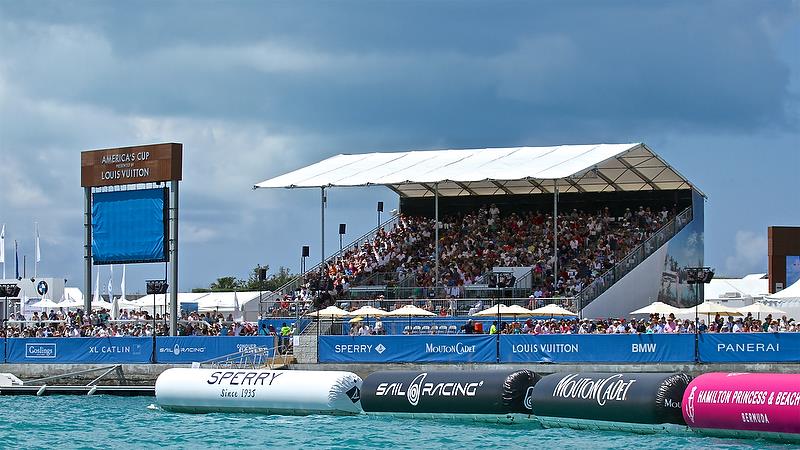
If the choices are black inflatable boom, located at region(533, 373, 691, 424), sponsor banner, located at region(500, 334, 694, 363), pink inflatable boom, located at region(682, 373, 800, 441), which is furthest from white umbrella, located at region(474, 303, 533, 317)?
pink inflatable boom, located at region(682, 373, 800, 441)

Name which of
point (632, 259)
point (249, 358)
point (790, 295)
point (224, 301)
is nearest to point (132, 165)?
point (249, 358)

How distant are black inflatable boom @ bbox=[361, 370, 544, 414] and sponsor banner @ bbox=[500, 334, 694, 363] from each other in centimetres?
775

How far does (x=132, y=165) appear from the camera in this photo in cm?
5981

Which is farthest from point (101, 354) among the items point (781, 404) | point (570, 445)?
point (781, 404)

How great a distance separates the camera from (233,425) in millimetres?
39594

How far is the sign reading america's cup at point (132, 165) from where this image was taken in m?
58.6

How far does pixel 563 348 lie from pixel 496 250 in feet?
54.7

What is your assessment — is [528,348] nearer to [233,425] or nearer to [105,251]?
[233,425]

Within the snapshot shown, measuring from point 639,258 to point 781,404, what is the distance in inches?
1171

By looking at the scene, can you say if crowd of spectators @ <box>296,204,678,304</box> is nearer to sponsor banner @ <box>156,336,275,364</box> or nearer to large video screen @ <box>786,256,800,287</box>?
sponsor banner @ <box>156,336,275,364</box>

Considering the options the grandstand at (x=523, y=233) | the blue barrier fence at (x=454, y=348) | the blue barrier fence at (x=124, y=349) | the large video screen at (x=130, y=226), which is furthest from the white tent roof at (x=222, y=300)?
the blue barrier fence at (x=454, y=348)

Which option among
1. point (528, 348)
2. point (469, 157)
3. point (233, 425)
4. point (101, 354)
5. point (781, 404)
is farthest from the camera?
point (469, 157)

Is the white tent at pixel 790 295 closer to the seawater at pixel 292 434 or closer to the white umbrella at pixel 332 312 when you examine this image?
Result: the white umbrella at pixel 332 312

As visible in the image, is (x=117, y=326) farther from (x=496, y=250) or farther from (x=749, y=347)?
(x=749, y=347)
